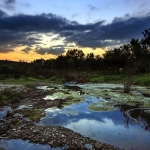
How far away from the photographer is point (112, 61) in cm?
11081

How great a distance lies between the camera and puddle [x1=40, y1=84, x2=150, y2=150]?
15.7m

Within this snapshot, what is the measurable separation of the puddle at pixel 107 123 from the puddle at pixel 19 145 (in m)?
4.37

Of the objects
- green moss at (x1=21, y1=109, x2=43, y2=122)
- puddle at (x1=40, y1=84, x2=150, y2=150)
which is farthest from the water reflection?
green moss at (x1=21, y1=109, x2=43, y2=122)

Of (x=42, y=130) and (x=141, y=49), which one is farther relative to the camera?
(x=141, y=49)

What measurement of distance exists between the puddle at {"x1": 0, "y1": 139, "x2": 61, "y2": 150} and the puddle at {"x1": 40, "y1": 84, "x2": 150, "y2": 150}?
437 cm

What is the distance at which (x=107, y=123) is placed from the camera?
20500mm

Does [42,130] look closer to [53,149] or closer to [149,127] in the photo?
[53,149]

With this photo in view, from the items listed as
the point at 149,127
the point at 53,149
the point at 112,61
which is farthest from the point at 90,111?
the point at 112,61

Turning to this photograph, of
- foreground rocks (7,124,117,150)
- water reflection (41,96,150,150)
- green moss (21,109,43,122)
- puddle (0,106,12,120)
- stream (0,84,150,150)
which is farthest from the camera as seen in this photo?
puddle (0,106,12,120)

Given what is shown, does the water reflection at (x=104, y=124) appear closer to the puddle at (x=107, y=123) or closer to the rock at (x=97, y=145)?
the puddle at (x=107, y=123)

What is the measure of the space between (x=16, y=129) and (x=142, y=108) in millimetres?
16467

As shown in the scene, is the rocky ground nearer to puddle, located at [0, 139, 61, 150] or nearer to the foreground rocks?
the foreground rocks

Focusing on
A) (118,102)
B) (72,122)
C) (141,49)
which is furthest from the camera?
(141,49)

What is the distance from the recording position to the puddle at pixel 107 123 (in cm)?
1573
